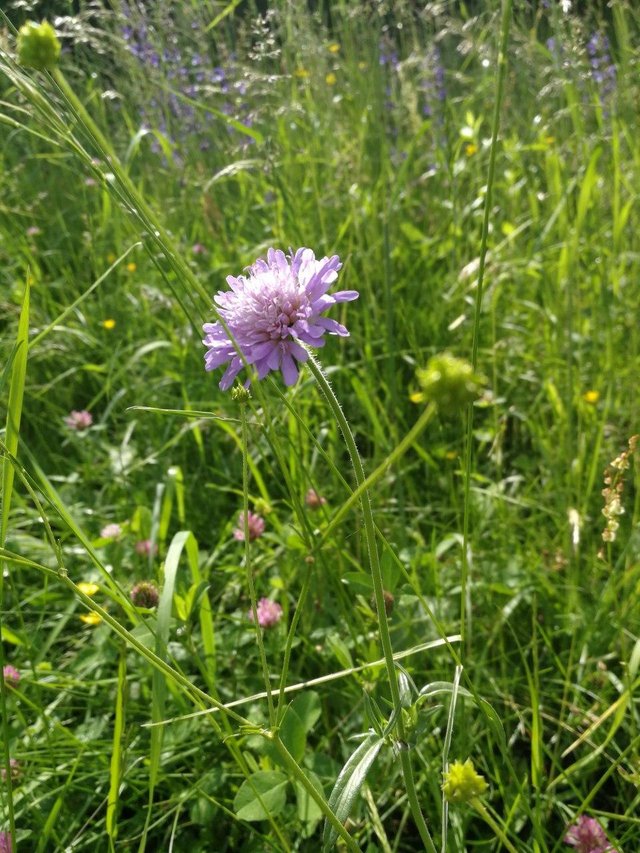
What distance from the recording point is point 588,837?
0.99 m

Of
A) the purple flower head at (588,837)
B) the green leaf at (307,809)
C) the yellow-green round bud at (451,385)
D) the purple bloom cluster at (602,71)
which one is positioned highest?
the yellow-green round bud at (451,385)

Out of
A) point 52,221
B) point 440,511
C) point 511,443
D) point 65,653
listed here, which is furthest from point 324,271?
point 52,221

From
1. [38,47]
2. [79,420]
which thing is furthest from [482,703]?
[79,420]

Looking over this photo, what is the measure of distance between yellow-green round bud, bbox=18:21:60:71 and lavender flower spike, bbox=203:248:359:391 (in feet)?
0.87

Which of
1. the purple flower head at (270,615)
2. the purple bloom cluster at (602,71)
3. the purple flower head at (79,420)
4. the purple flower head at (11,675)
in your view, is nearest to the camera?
the purple flower head at (11,675)

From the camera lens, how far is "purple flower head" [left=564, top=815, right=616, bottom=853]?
988 millimetres

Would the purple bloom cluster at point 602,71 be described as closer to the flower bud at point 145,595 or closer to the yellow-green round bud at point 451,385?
the flower bud at point 145,595

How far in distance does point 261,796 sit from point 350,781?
1.08 ft

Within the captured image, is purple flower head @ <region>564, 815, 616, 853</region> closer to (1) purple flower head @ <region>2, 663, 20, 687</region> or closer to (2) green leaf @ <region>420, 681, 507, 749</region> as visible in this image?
(2) green leaf @ <region>420, 681, 507, 749</region>

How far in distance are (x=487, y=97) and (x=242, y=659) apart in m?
2.41

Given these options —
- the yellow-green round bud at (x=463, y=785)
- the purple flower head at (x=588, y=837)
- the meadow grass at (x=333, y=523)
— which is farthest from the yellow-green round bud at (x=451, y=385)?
the purple flower head at (x=588, y=837)

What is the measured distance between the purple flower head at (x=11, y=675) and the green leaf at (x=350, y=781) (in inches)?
26.0

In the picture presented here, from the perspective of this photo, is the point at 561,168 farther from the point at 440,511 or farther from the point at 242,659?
the point at 242,659

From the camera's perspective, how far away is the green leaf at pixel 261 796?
974 millimetres
